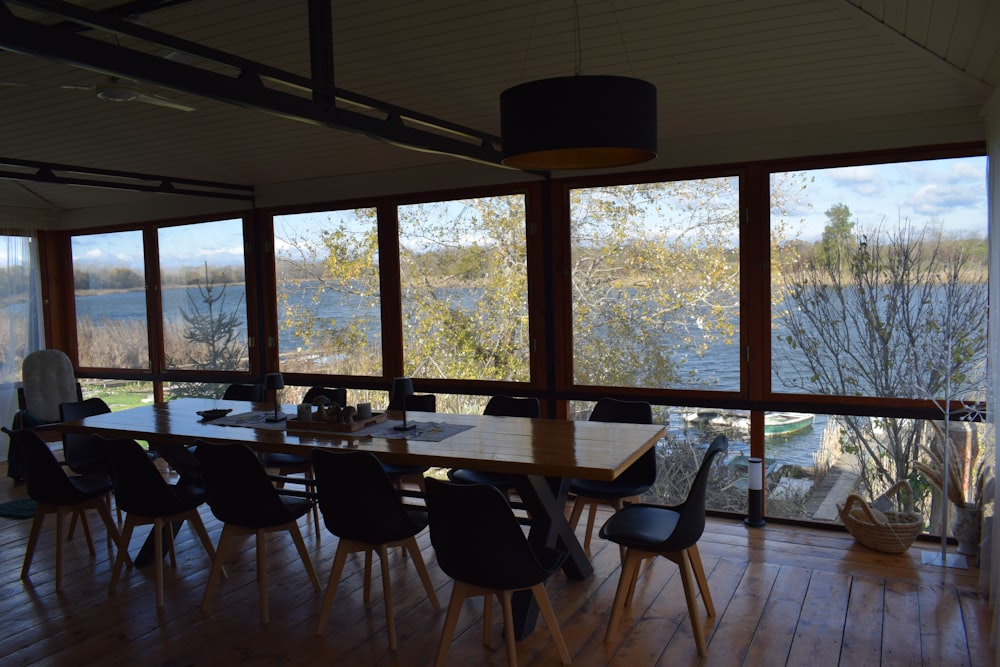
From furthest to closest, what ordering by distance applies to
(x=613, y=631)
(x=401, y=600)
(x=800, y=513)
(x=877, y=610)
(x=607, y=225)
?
1. (x=607, y=225)
2. (x=800, y=513)
3. (x=401, y=600)
4. (x=877, y=610)
5. (x=613, y=631)

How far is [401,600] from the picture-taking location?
→ 4117 mm

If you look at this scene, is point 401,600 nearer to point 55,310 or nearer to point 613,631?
point 613,631

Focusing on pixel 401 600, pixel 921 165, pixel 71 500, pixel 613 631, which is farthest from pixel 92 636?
pixel 921 165

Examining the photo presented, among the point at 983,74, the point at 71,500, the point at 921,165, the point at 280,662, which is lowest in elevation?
the point at 280,662

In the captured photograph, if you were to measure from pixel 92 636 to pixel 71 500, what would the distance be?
100cm

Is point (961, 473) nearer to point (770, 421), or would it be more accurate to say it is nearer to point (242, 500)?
point (770, 421)

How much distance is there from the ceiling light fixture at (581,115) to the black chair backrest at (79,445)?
3.98 meters

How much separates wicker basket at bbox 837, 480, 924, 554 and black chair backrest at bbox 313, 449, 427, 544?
2786 mm

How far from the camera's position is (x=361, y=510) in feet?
11.7

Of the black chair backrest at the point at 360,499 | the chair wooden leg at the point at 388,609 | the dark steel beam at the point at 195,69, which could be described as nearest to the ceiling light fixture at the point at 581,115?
the dark steel beam at the point at 195,69

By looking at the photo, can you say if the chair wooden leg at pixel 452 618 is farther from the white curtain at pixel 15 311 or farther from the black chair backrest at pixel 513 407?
the white curtain at pixel 15 311

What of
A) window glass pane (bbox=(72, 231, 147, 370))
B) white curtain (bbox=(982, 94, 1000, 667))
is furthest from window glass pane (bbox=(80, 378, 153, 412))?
white curtain (bbox=(982, 94, 1000, 667))

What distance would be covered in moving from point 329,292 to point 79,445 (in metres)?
2.39

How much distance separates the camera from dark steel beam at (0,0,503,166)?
8.35 ft
